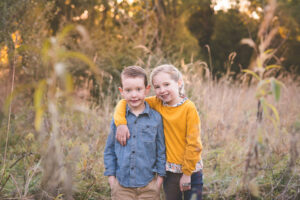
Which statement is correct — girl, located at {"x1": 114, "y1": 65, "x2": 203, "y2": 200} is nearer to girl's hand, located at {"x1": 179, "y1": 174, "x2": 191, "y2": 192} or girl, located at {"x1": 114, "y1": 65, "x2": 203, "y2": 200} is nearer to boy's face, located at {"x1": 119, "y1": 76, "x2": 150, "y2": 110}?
girl's hand, located at {"x1": 179, "y1": 174, "x2": 191, "y2": 192}

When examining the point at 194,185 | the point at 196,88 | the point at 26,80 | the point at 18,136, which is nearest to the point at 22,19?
the point at 26,80

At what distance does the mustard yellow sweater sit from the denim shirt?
6 centimetres

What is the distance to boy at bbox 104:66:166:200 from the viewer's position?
6.91 ft

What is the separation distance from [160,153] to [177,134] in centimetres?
21

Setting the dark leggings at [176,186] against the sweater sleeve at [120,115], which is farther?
the dark leggings at [176,186]

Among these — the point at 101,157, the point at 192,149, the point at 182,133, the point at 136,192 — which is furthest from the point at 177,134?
the point at 101,157

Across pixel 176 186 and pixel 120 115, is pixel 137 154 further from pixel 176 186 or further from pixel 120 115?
pixel 176 186

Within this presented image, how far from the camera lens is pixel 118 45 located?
712cm

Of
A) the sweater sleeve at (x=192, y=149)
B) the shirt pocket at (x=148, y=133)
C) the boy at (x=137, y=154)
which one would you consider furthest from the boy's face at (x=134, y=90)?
the sweater sleeve at (x=192, y=149)

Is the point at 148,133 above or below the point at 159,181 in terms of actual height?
above

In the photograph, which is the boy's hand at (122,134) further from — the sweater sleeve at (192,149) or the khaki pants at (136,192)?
the sweater sleeve at (192,149)

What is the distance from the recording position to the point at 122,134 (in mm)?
2098

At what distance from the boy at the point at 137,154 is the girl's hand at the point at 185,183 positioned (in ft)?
0.51

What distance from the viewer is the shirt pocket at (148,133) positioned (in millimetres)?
2145
